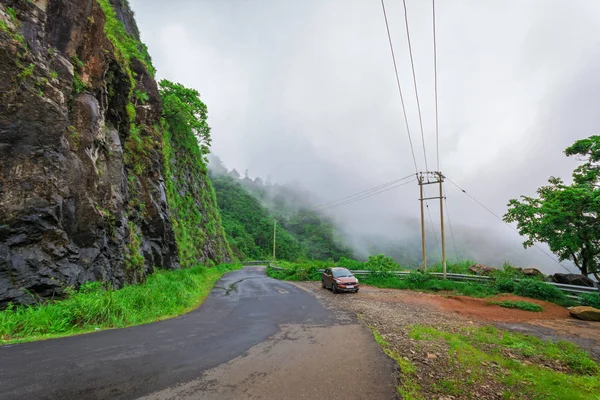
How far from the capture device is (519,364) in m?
5.83

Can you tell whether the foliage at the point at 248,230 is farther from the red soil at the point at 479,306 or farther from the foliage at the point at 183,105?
the red soil at the point at 479,306

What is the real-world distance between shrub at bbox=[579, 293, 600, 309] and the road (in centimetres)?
1167

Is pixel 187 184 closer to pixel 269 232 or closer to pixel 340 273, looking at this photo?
→ pixel 340 273

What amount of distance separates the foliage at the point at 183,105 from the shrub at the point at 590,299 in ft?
120

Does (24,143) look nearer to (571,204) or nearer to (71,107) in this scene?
(71,107)

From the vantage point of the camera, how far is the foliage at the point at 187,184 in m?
25.6

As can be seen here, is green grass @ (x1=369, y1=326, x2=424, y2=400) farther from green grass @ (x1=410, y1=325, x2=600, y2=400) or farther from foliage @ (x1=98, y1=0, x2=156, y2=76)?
foliage @ (x1=98, y1=0, x2=156, y2=76)

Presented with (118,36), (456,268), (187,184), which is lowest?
(456,268)

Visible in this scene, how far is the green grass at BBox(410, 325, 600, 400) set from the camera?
4.71m

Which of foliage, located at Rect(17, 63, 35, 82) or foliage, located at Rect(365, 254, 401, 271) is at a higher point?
foliage, located at Rect(17, 63, 35, 82)

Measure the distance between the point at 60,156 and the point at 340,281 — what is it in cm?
1502

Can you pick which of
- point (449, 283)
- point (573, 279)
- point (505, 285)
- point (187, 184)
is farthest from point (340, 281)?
point (187, 184)

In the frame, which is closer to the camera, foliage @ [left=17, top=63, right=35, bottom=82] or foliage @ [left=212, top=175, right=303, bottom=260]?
foliage @ [left=17, top=63, right=35, bottom=82]

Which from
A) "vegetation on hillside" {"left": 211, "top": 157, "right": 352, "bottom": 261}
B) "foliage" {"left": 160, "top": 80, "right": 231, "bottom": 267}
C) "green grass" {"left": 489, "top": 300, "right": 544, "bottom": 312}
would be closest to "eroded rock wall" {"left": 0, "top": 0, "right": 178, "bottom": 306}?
"foliage" {"left": 160, "top": 80, "right": 231, "bottom": 267}
